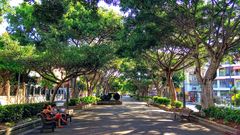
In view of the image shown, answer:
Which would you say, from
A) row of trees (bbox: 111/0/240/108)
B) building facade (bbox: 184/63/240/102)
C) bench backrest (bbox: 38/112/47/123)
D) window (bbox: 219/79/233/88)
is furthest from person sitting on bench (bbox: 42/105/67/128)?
window (bbox: 219/79/233/88)

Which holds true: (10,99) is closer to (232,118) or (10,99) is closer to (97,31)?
(97,31)

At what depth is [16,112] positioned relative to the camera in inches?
623

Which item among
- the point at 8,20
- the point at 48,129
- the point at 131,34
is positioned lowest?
the point at 48,129

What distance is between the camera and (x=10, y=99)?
35938mm

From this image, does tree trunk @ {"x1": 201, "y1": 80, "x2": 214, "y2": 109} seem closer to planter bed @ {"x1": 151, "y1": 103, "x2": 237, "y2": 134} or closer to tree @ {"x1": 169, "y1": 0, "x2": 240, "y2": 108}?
tree @ {"x1": 169, "y1": 0, "x2": 240, "y2": 108}

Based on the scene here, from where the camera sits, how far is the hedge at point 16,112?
14.7 metres

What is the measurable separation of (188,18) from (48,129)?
991 cm

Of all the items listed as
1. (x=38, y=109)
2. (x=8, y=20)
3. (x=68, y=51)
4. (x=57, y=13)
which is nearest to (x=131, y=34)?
(x=68, y=51)

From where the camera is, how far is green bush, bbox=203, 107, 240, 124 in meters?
15.3

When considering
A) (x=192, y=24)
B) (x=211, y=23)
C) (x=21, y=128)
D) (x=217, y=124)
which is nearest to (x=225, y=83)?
(x=211, y=23)

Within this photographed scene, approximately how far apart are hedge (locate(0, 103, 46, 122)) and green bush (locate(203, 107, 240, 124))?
10.2 m

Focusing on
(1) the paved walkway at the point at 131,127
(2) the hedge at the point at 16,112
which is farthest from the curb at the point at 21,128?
(2) the hedge at the point at 16,112

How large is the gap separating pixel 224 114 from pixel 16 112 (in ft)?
34.3

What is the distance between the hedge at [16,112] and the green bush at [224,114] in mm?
10212
